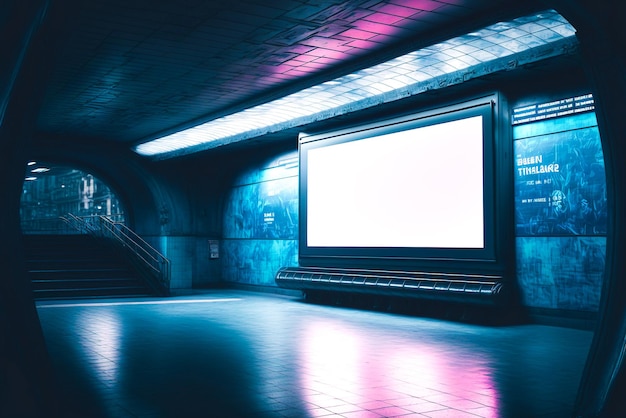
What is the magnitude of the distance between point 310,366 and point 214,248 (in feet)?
46.1

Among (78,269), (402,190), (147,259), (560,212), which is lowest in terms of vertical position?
(78,269)

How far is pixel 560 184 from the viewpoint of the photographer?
10.4 m

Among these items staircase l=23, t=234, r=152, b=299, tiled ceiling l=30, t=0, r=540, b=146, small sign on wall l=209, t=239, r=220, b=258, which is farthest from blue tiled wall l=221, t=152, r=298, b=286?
tiled ceiling l=30, t=0, r=540, b=146

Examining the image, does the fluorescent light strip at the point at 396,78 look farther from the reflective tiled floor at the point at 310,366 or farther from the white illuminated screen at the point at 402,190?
the reflective tiled floor at the point at 310,366

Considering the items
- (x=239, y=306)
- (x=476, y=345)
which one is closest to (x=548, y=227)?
(x=476, y=345)

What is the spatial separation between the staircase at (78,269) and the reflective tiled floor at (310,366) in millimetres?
4794

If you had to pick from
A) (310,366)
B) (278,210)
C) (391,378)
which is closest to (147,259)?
(278,210)

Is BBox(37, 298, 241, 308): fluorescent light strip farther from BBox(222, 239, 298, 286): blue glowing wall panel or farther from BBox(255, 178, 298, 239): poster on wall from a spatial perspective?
BBox(255, 178, 298, 239): poster on wall

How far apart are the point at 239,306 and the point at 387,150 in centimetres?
482

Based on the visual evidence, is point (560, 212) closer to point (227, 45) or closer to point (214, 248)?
point (227, 45)

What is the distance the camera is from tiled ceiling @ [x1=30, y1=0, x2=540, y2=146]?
8.45 m

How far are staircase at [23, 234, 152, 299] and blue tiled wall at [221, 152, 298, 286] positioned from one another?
3060 millimetres

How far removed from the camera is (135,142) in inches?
762

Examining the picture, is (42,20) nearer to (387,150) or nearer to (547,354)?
(547,354)
